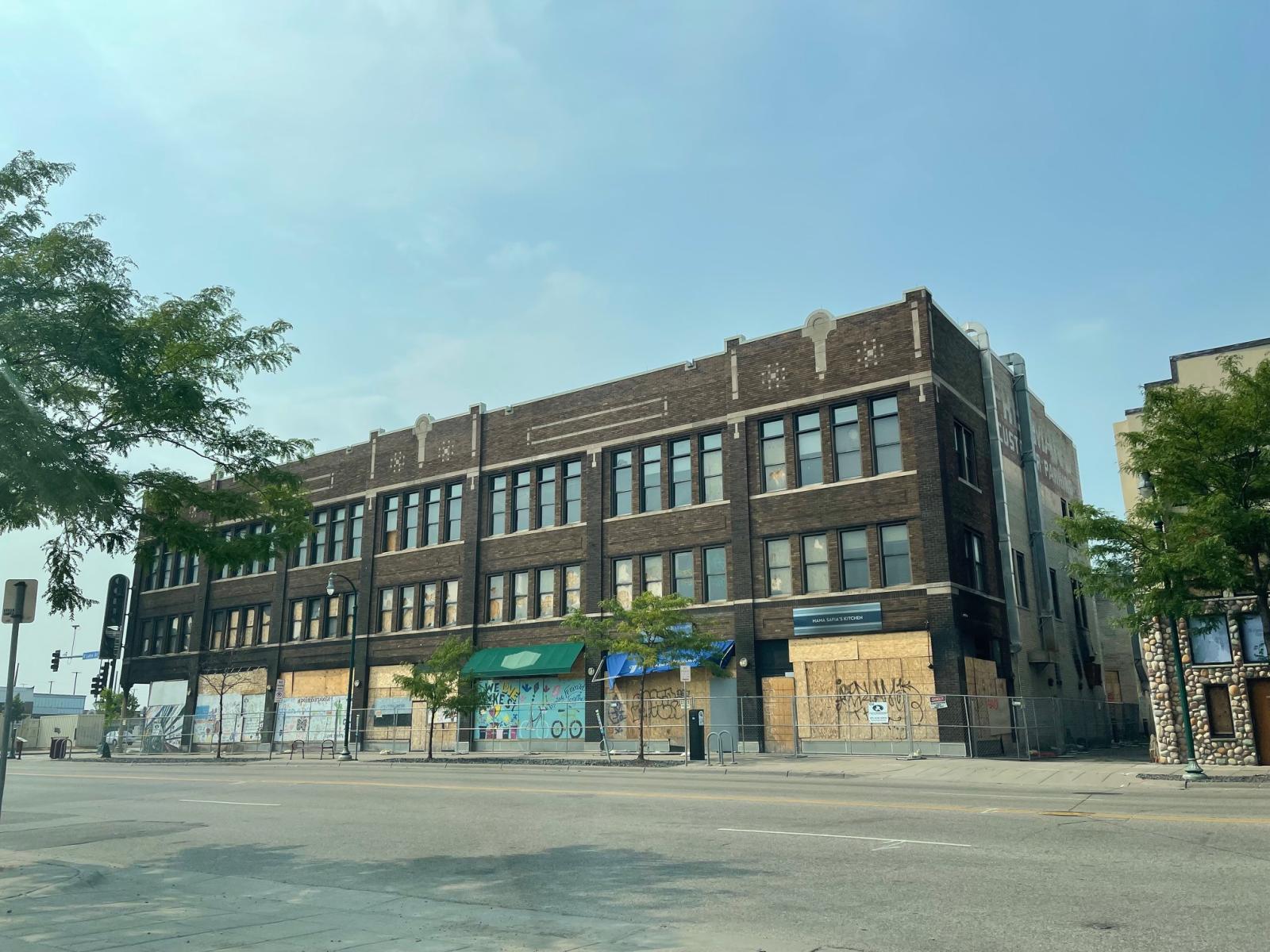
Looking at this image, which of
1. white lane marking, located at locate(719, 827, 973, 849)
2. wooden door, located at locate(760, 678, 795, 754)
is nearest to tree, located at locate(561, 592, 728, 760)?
wooden door, located at locate(760, 678, 795, 754)

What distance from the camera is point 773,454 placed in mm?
35625

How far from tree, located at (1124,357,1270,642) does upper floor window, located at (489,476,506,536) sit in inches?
1033

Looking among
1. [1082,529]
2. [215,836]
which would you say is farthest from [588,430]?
[215,836]

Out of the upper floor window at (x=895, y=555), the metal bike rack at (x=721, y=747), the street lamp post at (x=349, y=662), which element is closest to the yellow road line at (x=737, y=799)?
the metal bike rack at (x=721, y=747)

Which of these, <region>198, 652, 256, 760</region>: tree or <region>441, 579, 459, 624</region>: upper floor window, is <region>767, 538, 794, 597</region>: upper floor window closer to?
<region>441, 579, 459, 624</region>: upper floor window

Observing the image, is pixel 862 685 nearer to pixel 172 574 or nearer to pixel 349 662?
pixel 349 662

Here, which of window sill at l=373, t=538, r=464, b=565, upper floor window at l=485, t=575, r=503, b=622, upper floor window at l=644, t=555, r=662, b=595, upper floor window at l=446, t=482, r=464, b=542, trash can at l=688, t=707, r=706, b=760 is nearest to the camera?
trash can at l=688, t=707, r=706, b=760

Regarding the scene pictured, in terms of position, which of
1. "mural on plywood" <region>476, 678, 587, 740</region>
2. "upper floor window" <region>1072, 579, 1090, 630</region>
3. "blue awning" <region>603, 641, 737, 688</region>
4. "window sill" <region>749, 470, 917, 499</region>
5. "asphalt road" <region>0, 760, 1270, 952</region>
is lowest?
"asphalt road" <region>0, 760, 1270, 952</region>

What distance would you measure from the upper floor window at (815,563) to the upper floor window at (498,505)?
549 inches

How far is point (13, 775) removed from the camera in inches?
1141

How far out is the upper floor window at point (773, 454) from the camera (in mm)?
35344

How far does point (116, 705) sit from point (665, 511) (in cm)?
3431

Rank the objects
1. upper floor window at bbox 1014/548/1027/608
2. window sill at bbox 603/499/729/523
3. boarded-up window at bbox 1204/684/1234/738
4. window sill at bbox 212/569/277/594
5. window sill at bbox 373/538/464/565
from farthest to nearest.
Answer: window sill at bbox 212/569/277/594, window sill at bbox 373/538/464/565, upper floor window at bbox 1014/548/1027/608, window sill at bbox 603/499/729/523, boarded-up window at bbox 1204/684/1234/738

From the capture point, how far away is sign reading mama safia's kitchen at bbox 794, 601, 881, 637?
1275 inches
